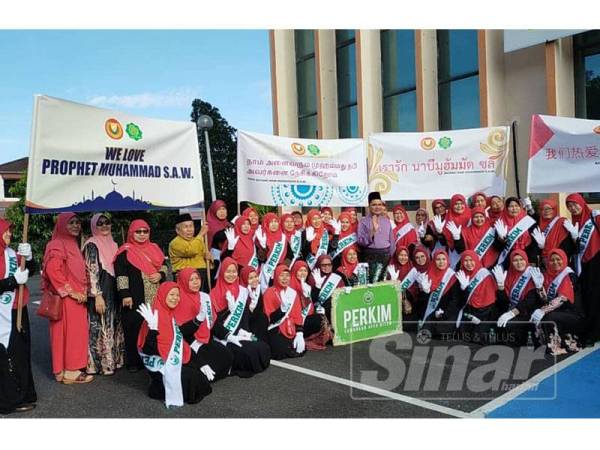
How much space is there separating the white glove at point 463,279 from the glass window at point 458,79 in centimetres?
753

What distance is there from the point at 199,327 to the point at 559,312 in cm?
361

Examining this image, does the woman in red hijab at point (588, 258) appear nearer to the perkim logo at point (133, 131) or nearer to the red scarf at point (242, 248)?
the red scarf at point (242, 248)

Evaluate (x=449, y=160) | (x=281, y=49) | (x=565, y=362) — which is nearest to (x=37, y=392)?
(x=565, y=362)

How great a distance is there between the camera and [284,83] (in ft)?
66.2

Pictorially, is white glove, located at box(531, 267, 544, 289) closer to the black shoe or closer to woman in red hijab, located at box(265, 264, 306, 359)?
woman in red hijab, located at box(265, 264, 306, 359)

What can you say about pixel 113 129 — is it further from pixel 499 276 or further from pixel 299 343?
pixel 499 276

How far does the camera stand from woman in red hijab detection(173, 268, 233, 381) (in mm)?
4832

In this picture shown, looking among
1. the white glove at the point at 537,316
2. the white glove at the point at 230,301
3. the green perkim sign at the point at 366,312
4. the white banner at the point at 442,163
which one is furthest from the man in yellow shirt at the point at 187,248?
the white glove at the point at 537,316

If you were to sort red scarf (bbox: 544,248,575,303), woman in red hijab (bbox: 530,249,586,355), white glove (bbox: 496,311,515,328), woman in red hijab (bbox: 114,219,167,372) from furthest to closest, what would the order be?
white glove (bbox: 496,311,515,328) < red scarf (bbox: 544,248,575,303) < woman in red hijab (bbox: 530,249,586,355) < woman in red hijab (bbox: 114,219,167,372)

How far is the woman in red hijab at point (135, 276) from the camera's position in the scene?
5195mm

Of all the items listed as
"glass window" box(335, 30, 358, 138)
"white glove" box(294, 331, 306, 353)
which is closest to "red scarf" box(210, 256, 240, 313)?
"white glove" box(294, 331, 306, 353)

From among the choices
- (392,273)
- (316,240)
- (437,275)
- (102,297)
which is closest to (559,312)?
(437,275)

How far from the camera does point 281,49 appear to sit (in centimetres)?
2011

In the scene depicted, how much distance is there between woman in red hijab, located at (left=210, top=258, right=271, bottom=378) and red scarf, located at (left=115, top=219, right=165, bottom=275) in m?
0.66
